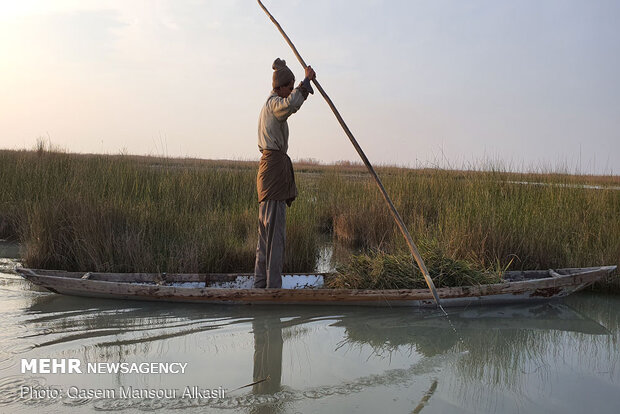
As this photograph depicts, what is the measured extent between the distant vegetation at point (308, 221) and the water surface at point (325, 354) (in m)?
0.85

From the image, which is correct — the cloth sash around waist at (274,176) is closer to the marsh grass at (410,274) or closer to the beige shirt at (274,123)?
the beige shirt at (274,123)

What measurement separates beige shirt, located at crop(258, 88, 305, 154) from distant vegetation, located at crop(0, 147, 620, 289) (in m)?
1.53

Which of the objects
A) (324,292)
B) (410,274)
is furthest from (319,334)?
(410,274)

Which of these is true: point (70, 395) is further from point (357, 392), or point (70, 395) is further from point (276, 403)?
point (357, 392)

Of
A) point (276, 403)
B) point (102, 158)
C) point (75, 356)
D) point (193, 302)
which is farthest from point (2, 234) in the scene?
point (276, 403)

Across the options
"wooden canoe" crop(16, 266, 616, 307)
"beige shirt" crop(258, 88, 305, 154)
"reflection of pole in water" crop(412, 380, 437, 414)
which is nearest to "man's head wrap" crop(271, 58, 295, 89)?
"beige shirt" crop(258, 88, 305, 154)

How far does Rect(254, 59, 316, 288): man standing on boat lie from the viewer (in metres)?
4.64

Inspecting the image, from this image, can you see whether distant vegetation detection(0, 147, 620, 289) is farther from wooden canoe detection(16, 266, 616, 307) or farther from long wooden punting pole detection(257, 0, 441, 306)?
long wooden punting pole detection(257, 0, 441, 306)

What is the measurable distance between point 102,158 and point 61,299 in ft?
20.1

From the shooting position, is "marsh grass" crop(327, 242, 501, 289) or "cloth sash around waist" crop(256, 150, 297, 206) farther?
"marsh grass" crop(327, 242, 501, 289)

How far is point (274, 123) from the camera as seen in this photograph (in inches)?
186

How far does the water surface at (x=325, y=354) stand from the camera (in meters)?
3.10

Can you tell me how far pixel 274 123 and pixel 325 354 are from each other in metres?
2.03

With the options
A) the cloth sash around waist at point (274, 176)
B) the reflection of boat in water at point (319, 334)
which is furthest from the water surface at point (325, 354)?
the cloth sash around waist at point (274, 176)
